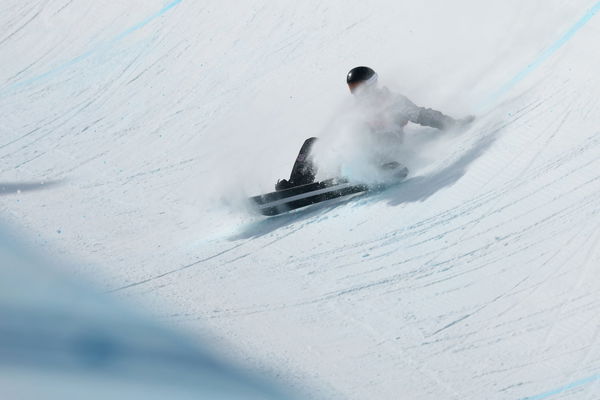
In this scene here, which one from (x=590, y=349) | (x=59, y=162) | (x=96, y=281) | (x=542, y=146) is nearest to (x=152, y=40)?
(x=59, y=162)

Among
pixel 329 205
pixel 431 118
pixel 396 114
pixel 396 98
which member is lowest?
pixel 329 205

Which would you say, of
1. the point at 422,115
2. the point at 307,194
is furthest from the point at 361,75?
the point at 307,194

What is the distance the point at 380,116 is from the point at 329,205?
2.39 feet

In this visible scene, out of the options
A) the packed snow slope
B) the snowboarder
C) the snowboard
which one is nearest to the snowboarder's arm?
the snowboarder

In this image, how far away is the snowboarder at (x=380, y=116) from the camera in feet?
21.1

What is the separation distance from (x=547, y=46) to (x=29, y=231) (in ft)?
13.7

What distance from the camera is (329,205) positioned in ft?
21.3

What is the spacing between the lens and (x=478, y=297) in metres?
5.16

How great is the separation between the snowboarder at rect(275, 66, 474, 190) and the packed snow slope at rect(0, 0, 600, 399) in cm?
23

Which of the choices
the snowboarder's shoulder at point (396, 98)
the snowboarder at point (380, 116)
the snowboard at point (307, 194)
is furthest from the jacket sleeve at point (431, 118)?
the snowboard at point (307, 194)

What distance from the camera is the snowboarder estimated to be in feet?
21.1

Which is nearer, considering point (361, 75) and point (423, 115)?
point (423, 115)

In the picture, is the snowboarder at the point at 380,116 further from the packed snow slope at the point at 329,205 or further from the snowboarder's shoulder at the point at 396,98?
the packed snow slope at the point at 329,205

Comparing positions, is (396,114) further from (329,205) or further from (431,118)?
(329,205)
